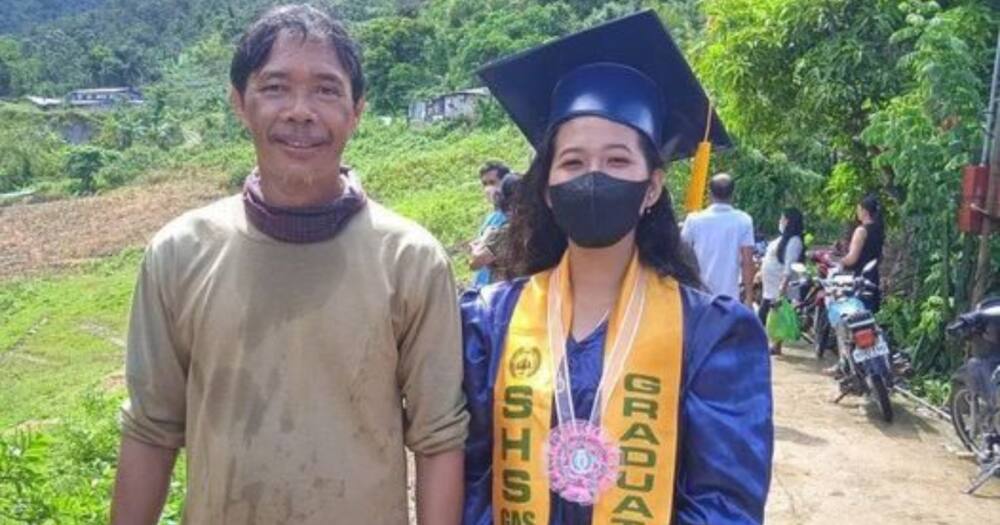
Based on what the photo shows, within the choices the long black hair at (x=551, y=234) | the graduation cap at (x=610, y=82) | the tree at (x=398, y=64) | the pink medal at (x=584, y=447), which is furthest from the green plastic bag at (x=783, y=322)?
the tree at (x=398, y=64)

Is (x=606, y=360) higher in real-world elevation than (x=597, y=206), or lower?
lower

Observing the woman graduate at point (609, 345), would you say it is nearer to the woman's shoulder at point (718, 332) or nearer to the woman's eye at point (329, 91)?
the woman's shoulder at point (718, 332)

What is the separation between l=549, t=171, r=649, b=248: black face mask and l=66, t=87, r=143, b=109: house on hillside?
2633 inches

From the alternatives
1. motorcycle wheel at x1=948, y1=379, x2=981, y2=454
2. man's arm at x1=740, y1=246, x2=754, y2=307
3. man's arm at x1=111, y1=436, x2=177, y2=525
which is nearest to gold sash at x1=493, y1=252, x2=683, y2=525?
man's arm at x1=111, y1=436, x2=177, y2=525

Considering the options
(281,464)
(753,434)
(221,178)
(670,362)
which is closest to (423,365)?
(281,464)

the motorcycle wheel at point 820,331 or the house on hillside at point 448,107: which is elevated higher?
the house on hillside at point 448,107

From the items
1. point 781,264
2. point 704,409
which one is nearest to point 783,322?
point 781,264

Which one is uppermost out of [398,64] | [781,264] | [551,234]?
[398,64]

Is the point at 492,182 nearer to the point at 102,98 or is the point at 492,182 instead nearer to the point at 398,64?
the point at 398,64

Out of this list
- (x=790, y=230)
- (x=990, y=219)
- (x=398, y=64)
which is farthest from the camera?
(x=398, y=64)

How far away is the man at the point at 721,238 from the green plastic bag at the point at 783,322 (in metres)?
1.87

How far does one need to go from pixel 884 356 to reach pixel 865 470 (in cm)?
97

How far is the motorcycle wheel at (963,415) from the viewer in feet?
18.6

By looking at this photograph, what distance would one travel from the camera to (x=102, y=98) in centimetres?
6800
